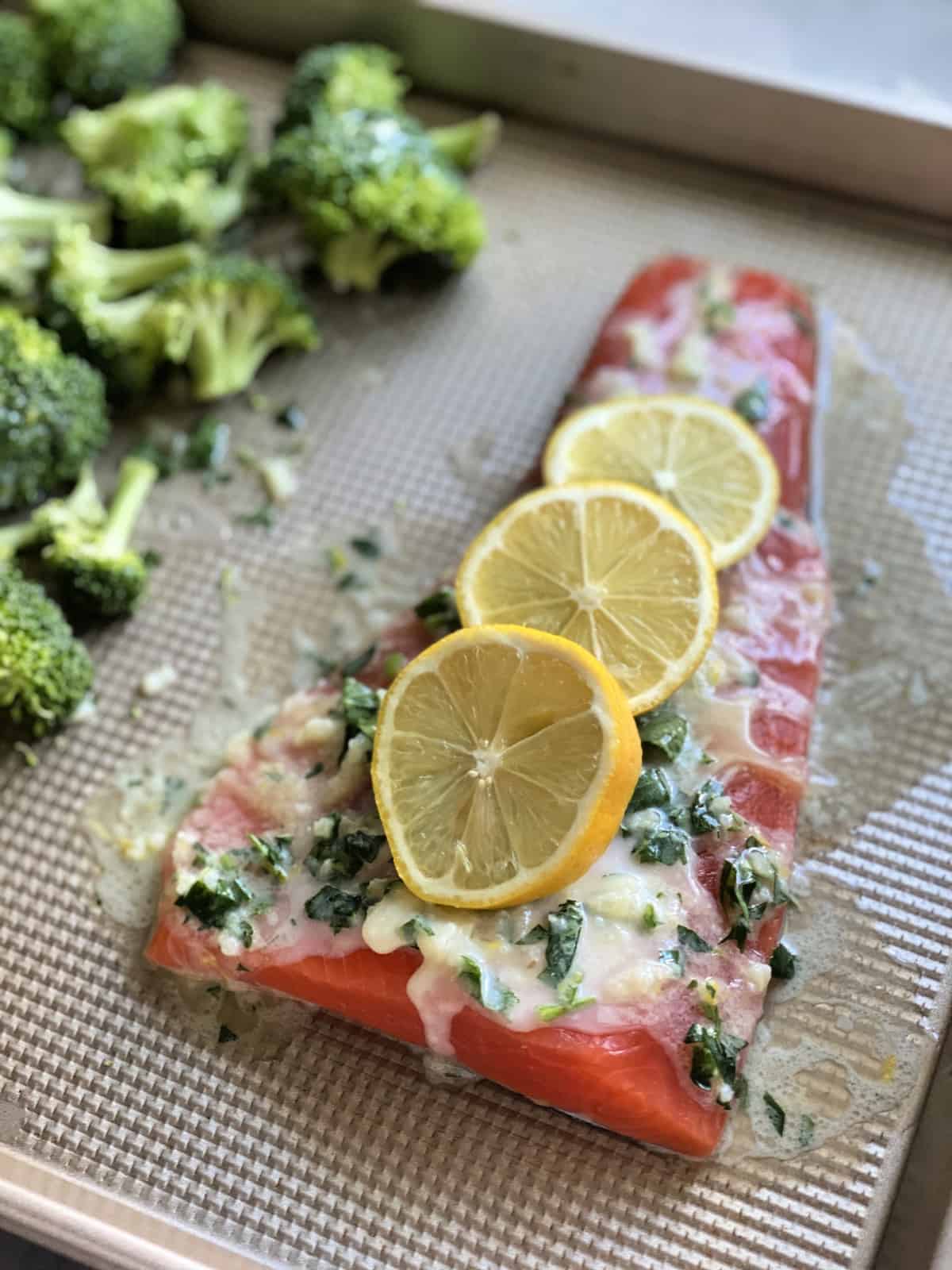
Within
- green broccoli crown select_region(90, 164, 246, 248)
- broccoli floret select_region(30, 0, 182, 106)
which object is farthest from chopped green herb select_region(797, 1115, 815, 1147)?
broccoli floret select_region(30, 0, 182, 106)

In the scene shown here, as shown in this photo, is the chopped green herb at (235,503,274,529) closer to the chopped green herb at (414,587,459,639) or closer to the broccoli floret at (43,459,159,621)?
the broccoli floret at (43,459,159,621)

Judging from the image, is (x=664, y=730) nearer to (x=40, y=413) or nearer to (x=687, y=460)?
(x=687, y=460)

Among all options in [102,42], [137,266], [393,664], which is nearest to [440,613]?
[393,664]

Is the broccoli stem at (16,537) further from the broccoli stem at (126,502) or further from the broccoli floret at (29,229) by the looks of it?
the broccoli floret at (29,229)

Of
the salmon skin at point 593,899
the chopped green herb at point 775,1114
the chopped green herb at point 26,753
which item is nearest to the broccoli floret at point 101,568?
the chopped green herb at point 26,753

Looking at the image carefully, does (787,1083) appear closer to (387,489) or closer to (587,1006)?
(587,1006)

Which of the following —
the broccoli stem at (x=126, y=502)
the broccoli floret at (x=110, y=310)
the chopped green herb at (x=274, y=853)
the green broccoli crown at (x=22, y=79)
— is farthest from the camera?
the green broccoli crown at (x=22, y=79)

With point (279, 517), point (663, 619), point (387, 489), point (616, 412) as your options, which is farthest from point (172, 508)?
point (663, 619)
